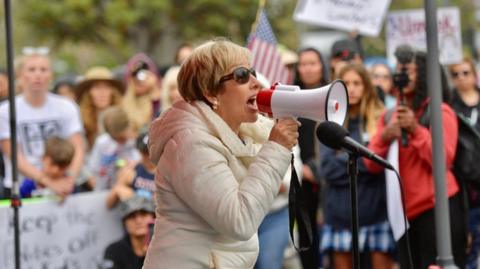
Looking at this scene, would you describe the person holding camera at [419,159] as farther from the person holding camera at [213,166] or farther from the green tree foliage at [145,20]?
the green tree foliage at [145,20]

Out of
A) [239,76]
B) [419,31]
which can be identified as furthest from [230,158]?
[419,31]

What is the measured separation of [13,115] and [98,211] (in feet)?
6.71

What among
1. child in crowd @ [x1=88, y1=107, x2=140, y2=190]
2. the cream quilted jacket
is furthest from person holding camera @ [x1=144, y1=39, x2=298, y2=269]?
child in crowd @ [x1=88, y1=107, x2=140, y2=190]

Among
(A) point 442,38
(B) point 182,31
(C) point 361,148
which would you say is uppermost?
(B) point 182,31

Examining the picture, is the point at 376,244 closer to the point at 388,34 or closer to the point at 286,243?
the point at 286,243

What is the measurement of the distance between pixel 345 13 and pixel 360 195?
295cm

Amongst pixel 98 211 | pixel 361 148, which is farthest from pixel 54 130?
pixel 361 148

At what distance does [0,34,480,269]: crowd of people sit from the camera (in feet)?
14.0

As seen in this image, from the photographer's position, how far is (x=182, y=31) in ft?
91.6

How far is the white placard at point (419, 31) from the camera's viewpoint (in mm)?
10828

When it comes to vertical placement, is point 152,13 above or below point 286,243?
above

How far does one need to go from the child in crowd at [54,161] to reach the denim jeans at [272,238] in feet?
5.12

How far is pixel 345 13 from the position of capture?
405 inches

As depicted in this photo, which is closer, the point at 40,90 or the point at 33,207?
the point at 33,207
